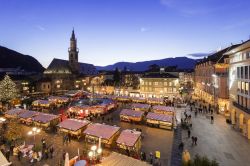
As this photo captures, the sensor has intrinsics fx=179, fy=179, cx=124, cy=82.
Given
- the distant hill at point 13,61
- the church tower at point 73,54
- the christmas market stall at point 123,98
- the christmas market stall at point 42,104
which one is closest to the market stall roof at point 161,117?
the christmas market stall at point 123,98

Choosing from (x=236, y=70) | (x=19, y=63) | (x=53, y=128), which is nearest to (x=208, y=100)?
(x=236, y=70)

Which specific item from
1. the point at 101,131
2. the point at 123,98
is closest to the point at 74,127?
the point at 101,131

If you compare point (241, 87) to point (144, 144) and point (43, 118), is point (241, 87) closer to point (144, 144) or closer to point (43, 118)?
point (144, 144)

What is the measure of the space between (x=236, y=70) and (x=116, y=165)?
95.9 ft

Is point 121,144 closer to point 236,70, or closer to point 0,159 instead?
point 0,159

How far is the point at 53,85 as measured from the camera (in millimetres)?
74750

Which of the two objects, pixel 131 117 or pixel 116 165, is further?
pixel 131 117

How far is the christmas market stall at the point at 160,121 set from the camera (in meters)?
28.2

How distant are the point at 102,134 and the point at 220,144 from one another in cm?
1523

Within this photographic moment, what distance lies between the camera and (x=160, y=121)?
2886 centimetres

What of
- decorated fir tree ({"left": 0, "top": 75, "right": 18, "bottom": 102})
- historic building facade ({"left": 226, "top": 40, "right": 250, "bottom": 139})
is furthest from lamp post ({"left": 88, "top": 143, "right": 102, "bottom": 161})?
decorated fir tree ({"left": 0, "top": 75, "right": 18, "bottom": 102})

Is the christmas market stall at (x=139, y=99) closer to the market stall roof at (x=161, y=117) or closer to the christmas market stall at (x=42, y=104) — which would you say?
the market stall roof at (x=161, y=117)

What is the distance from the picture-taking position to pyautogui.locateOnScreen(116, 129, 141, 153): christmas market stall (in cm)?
1958

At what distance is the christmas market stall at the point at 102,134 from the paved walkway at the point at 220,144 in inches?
371
